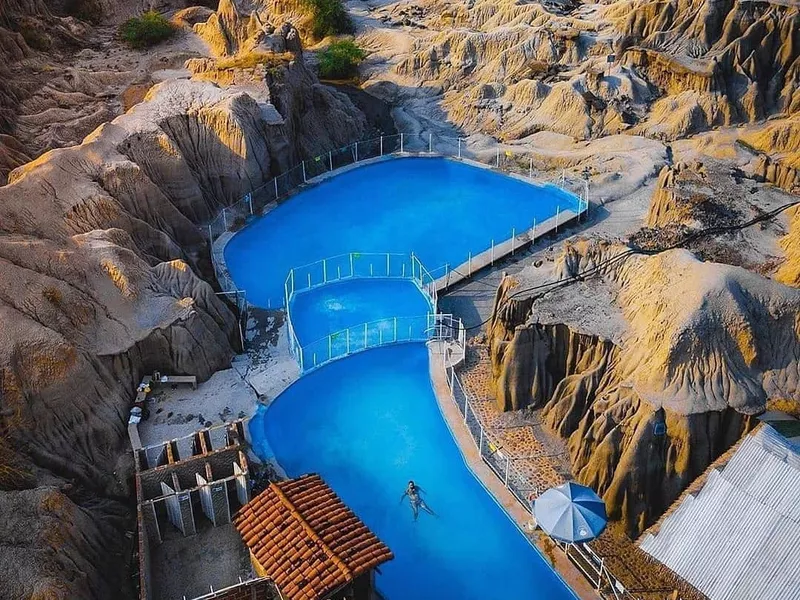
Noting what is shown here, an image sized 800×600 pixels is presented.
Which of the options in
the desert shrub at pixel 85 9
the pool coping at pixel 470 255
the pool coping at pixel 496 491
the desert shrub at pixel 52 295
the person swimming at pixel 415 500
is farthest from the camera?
the desert shrub at pixel 85 9

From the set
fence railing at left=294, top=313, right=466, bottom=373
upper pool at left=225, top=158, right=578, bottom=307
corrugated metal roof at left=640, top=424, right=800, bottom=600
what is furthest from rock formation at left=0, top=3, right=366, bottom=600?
corrugated metal roof at left=640, top=424, right=800, bottom=600

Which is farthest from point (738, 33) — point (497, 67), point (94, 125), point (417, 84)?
point (94, 125)

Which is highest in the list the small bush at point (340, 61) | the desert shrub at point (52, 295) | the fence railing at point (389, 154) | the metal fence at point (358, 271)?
the small bush at point (340, 61)

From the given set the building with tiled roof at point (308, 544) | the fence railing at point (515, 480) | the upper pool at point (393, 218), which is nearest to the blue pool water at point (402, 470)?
the fence railing at point (515, 480)

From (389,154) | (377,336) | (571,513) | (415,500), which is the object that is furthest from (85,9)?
(571,513)

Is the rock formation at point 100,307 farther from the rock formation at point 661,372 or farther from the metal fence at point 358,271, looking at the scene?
the rock formation at point 661,372

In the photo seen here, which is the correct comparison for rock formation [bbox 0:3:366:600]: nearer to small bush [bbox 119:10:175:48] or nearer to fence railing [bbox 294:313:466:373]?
fence railing [bbox 294:313:466:373]
